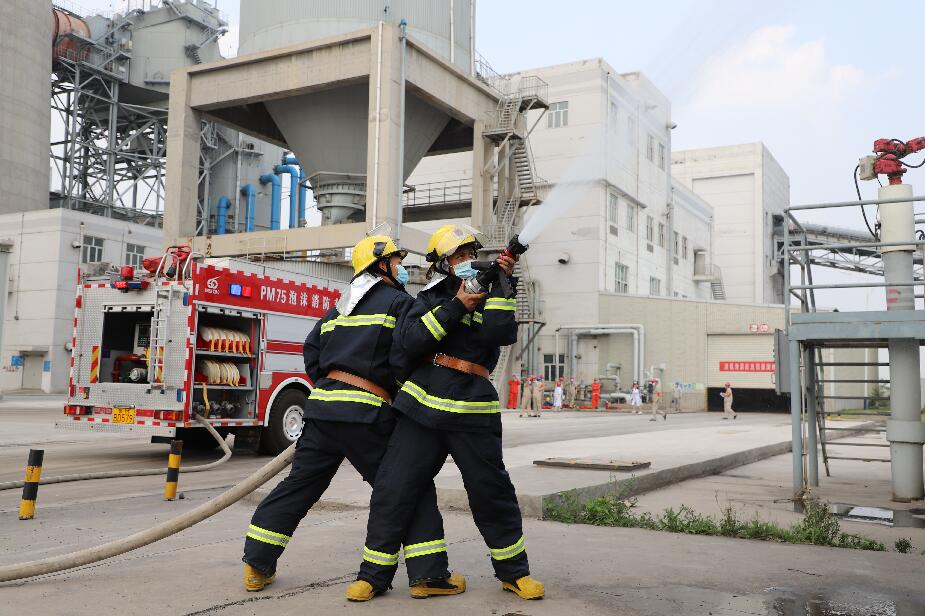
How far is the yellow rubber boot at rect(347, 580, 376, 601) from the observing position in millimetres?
4105

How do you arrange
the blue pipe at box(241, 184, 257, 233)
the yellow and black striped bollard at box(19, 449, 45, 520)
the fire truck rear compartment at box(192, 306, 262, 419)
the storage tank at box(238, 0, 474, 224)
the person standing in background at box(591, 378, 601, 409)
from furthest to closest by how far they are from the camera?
the blue pipe at box(241, 184, 257, 233) → the person standing in background at box(591, 378, 601, 409) → the storage tank at box(238, 0, 474, 224) → the fire truck rear compartment at box(192, 306, 262, 419) → the yellow and black striped bollard at box(19, 449, 45, 520)

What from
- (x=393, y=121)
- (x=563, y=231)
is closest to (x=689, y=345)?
(x=563, y=231)

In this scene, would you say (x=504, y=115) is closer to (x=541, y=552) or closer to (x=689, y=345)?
(x=689, y=345)

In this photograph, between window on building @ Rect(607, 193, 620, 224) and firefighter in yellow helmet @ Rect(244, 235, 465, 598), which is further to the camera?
window on building @ Rect(607, 193, 620, 224)

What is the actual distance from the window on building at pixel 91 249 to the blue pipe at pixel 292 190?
16.0 m

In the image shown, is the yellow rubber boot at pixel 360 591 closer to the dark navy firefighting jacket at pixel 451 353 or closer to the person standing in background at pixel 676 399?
the dark navy firefighting jacket at pixel 451 353

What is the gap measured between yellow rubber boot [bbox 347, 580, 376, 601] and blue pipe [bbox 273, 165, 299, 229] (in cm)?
5148

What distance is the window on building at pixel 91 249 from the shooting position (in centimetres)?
3906

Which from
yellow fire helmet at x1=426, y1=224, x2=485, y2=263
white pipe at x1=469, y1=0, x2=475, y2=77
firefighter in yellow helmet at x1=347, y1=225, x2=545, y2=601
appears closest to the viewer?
firefighter in yellow helmet at x1=347, y1=225, x2=545, y2=601

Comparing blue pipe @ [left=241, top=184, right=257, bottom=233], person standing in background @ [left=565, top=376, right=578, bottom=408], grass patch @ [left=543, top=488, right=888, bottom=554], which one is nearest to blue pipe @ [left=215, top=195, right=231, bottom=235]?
blue pipe @ [left=241, top=184, right=257, bottom=233]

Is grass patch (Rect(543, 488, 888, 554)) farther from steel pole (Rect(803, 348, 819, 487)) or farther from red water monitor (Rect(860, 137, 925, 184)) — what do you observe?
red water monitor (Rect(860, 137, 925, 184))

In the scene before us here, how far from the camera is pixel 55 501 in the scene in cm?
795

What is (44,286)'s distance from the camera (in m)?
38.7

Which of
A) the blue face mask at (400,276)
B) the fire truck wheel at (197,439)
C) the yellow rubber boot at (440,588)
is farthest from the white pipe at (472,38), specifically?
the yellow rubber boot at (440,588)
